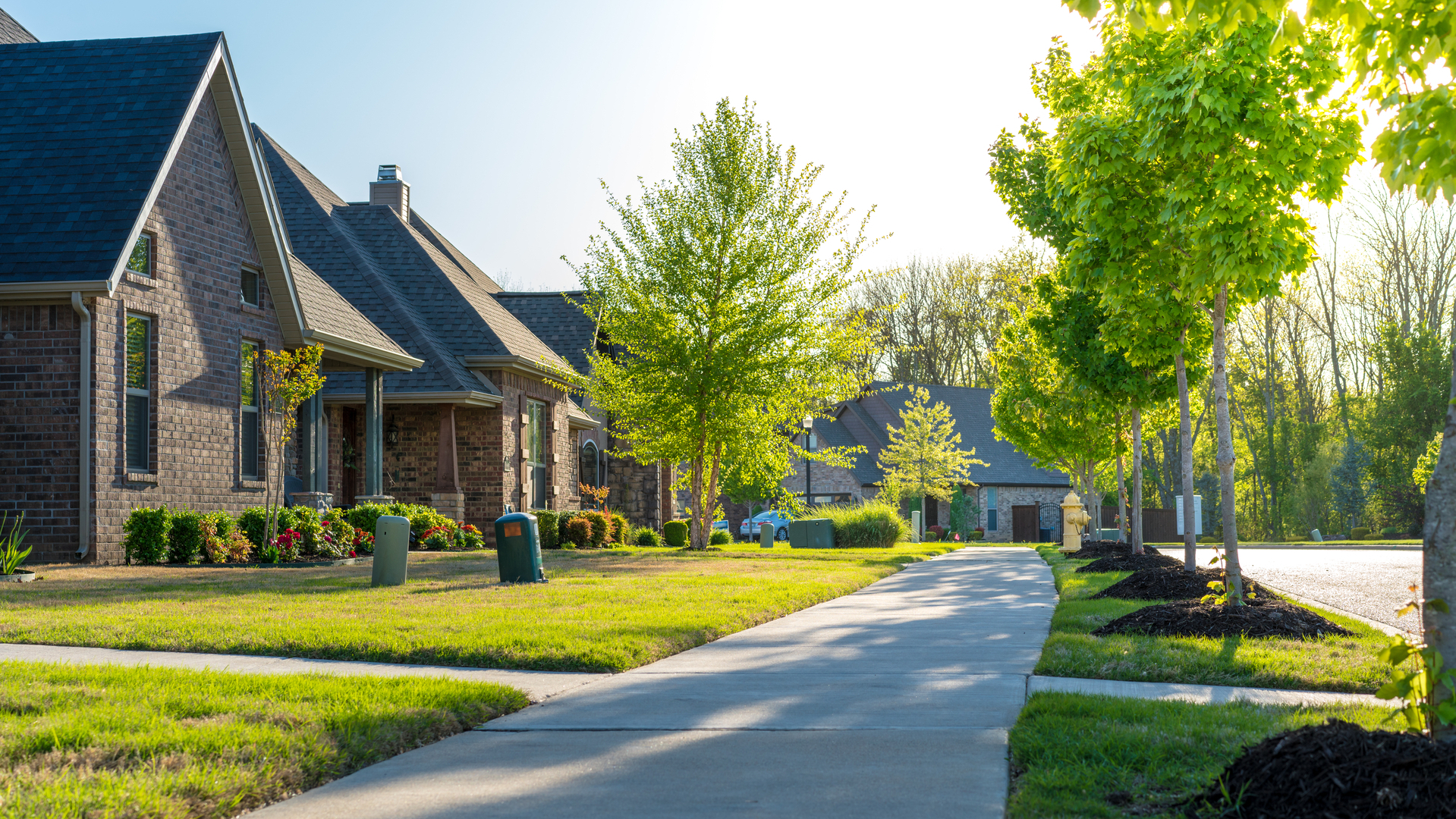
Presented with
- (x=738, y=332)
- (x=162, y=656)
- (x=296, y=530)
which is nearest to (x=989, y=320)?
(x=738, y=332)

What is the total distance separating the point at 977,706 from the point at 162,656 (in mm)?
5597

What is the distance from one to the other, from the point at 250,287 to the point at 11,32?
5975 millimetres

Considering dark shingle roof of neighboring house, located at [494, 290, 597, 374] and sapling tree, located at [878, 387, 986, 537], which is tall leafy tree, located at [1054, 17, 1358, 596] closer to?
dark shingle roof of neighboring house, located at [494, 290, 597, 374]

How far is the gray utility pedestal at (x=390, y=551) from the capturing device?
13.3 m

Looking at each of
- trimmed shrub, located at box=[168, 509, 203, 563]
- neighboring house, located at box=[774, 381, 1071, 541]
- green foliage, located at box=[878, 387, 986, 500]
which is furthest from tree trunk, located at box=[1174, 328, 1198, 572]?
neighboring house, located at box=[774, 381, 1071, 541]

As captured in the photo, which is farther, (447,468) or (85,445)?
(447,468)

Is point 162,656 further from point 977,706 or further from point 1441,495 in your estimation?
point 1441,495

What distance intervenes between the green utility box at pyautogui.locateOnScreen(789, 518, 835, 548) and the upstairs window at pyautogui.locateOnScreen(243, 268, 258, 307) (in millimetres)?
18643

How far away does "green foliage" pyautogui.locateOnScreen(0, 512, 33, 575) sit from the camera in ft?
41.8

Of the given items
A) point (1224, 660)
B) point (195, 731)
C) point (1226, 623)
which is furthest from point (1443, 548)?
point (195, 731)

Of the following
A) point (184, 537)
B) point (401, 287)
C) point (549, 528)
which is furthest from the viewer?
point (401, 287)

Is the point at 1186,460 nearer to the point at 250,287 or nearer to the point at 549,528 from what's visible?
the point at 250,287

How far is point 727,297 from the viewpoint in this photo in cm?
2406

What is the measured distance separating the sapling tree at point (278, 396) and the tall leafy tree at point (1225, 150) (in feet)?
39.0
